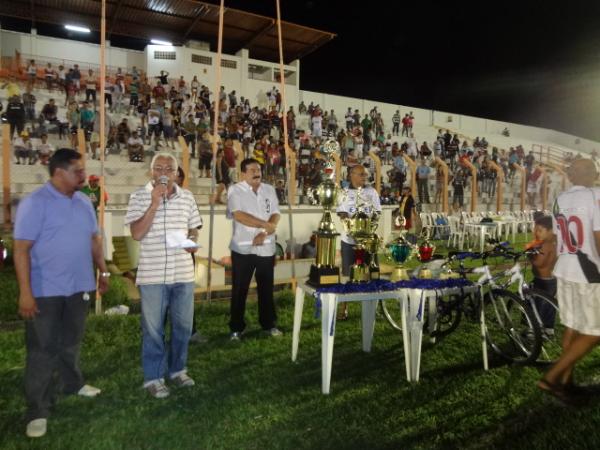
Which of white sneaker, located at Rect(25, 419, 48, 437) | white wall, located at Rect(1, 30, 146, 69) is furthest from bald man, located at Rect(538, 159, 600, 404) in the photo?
white wall, located at Rect(1, 30, 146, 69)

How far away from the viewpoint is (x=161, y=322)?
3.67 meters

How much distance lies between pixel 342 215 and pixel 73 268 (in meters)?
2.34

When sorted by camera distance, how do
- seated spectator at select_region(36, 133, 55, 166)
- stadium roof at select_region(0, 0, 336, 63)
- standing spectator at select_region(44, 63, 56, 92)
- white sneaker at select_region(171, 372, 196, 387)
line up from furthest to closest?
stadium roof at select_region(0, 0, 336, 63) < standing spectator at select_region(44, 63, 56, 92) < seated spectator at select_region(36, 133, 55, 166) < white sneaker at select_region(171, 372, 196, 387)

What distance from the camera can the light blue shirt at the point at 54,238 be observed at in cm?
299

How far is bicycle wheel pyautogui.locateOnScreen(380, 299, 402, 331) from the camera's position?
5.44m

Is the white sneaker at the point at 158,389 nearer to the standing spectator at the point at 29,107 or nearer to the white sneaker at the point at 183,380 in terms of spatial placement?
the white sneaker at the point at 183,380

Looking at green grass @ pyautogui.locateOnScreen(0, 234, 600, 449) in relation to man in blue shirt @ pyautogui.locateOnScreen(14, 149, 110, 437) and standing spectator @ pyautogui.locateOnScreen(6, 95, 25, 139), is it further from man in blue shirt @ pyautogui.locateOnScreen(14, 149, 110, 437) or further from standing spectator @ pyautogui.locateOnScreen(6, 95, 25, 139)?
standing spectator @ pyautogui.locateOnScreen(6, 95, 25, 139)

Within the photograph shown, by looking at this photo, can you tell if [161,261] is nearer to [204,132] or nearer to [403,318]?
[403,318]

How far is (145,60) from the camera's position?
22.2 m

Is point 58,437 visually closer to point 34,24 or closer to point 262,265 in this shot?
point 262,265

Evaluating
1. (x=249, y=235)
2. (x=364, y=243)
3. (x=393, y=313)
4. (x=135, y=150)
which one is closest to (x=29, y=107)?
(x=135, y=150)

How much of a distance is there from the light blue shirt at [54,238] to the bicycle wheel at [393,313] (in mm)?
3193

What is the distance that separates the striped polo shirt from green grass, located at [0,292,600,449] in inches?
35.4

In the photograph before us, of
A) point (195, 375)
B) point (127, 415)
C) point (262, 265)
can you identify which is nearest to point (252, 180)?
point (262, 265)
